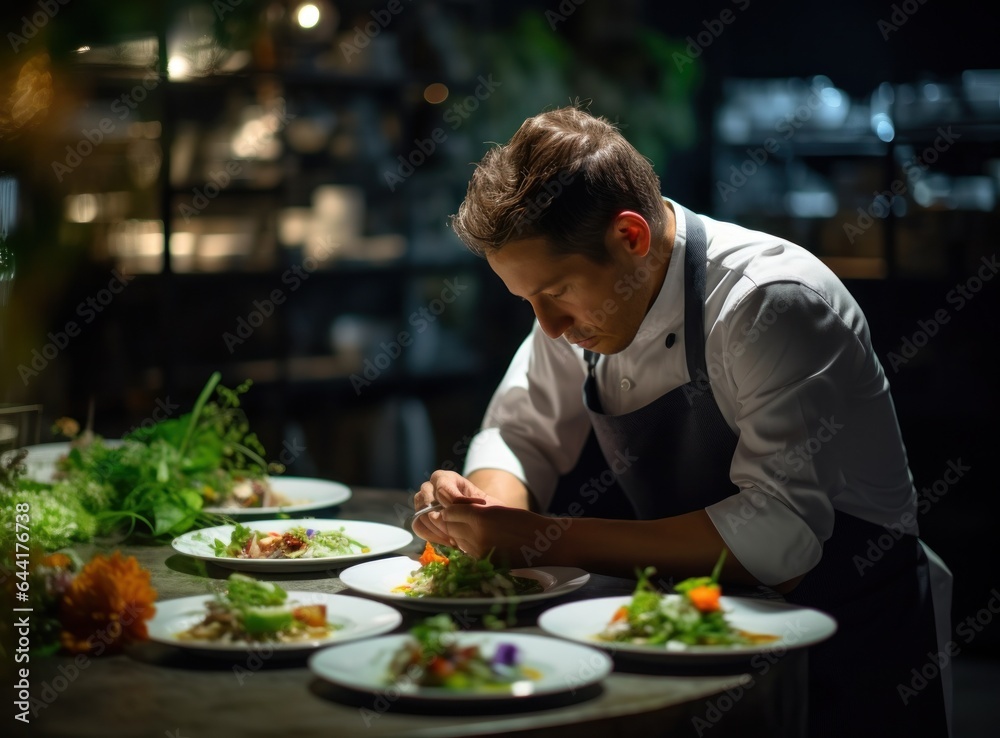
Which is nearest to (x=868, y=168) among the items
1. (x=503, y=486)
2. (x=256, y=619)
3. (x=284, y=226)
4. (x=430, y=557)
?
(x=284, y=226)

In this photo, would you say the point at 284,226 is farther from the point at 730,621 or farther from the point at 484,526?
the point at 730,621

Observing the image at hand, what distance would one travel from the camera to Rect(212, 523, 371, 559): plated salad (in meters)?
1.85

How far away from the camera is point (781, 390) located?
172 centimetres

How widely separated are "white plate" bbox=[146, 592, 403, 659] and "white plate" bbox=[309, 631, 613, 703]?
0.07 m

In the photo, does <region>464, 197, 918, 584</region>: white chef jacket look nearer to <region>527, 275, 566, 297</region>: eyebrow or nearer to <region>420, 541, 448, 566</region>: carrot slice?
<region>527, 275, 566, 297</region>: eyebrow

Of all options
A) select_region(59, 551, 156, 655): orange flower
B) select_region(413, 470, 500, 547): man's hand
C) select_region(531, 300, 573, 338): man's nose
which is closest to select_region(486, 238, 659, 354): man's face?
select_region(531, 300, 573, 338): man's nose

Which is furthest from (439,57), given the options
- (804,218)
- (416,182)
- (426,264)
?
(804,218)

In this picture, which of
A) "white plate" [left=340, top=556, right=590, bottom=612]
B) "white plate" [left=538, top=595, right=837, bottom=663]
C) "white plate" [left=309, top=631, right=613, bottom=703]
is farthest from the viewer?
"white plate" [left=340, top=556, right=590, bottom=612]

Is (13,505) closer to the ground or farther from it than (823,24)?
closer to the ground

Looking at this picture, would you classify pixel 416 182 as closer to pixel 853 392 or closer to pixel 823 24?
pixel 823 24

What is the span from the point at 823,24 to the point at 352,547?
3.28 metres

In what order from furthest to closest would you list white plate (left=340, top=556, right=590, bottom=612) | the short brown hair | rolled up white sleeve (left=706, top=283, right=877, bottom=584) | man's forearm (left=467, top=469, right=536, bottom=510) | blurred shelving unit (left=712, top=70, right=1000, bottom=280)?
blurred shelving unit (left=712, top=70, right=1000, bottom=280) → man's forearm (left=467, top=469, right=536, bottom=510) → the short brown hair → rolled up white sleeve (left=706, top=283, right=877, bottom=584) → white plate (left=340, top=556, right=590, bottom=612)

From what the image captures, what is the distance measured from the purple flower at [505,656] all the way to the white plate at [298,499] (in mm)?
1026

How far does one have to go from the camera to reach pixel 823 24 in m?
4.29
